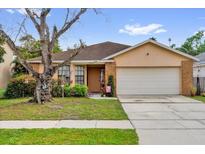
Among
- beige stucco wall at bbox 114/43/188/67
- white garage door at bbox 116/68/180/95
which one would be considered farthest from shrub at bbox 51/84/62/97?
beige stucco wall at bbox 114/43/188/67

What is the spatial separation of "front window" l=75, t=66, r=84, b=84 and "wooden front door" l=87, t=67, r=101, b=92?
3.42 feet

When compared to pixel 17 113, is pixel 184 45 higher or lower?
higher

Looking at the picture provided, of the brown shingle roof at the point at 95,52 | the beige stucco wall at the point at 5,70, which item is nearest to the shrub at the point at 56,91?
the brown shingle roof at the point at 95,52

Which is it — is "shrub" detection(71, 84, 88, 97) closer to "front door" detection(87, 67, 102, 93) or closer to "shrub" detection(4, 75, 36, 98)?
"shrub" detection(4, 75, 36, 98)

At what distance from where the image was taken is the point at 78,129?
328 inches

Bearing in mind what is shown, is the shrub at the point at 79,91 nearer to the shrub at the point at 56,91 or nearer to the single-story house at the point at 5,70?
the shrub at the point at 56,91

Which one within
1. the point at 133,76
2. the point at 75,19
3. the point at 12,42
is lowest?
the point at 133,76

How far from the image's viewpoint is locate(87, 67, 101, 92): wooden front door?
2216cm

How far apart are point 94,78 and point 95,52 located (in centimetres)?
195

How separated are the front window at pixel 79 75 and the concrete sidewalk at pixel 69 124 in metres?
11.5

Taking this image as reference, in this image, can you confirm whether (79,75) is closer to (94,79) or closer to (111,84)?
(94,79)
